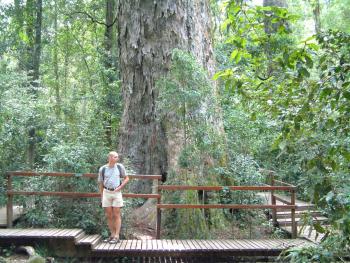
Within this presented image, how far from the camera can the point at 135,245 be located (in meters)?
7.18

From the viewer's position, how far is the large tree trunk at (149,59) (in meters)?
10.2

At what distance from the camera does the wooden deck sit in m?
6.91

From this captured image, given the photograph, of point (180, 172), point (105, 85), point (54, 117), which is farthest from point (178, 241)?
point (105, 85)

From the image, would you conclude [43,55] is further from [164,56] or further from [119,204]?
[119,204]

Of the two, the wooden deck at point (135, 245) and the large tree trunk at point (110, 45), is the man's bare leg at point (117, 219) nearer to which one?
the wooden deck at point (135, 245)

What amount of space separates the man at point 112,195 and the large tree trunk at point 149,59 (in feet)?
7.88

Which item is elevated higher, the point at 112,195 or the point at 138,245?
the point at 112,195

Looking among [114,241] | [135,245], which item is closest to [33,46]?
[114,241]

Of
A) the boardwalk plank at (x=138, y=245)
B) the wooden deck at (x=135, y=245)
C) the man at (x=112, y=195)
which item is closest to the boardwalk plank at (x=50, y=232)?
the wooden deck at (x=135, y=245)

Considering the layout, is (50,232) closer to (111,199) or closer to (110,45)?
(111,199)

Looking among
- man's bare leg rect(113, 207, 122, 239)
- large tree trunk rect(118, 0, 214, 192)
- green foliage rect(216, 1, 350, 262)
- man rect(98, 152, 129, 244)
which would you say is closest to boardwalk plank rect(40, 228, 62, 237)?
man rect(98, 152, 129, 244)

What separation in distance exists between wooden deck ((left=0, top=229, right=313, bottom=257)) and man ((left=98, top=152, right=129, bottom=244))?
27 cm

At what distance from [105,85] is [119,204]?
24.7ft

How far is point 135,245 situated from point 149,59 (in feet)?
16.0
